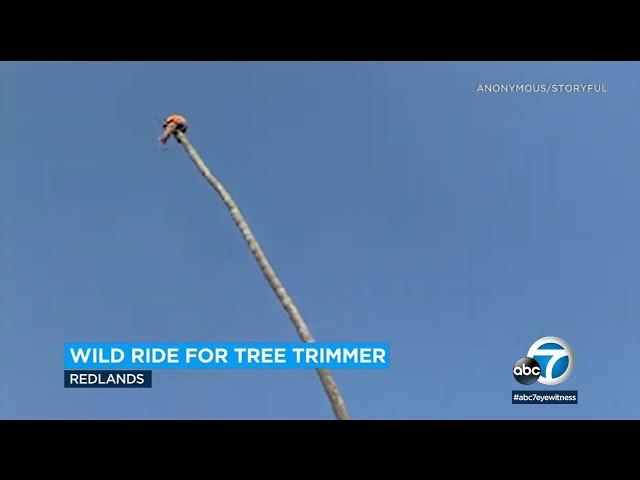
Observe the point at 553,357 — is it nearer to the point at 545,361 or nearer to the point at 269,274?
the point at 545,361

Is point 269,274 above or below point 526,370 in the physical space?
above

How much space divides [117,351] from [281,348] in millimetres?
3694

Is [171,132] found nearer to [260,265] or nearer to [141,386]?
[260,265]

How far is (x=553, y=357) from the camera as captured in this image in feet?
57.4

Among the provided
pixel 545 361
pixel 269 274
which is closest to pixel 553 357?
pixel 545 361

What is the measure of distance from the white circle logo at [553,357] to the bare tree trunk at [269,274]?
14.7 ft

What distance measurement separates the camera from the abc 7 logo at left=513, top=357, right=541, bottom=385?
17422 mm

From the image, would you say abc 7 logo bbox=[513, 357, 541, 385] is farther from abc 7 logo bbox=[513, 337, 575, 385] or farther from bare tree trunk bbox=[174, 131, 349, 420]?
bare tree trunk bbox=[174, 131, 349, 420]

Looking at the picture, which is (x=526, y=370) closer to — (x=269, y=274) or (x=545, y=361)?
(x=545, y=361)

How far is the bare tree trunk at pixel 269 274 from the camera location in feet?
57.1

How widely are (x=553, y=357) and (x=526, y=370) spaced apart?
2.23 ft

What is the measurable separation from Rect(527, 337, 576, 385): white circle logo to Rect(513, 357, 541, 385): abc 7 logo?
9 cm

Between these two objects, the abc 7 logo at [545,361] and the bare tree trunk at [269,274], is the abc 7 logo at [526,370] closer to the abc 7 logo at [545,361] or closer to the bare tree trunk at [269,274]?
the abc 7 logo at [545,361]
